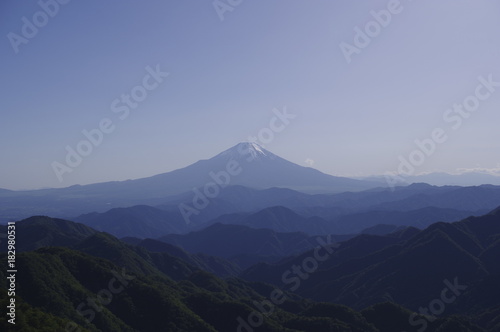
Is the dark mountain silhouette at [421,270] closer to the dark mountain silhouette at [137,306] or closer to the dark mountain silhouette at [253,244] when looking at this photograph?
the dark mountain silhouette at [137,306]

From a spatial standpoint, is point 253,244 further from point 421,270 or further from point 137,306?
point 137,306

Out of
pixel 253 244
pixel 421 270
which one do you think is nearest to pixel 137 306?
pixel 421 270

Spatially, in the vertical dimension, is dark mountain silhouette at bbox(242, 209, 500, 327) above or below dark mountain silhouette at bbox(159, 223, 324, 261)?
below

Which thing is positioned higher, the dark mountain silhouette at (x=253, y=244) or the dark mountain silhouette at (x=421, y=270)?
the dark mountain silhouette at (x=253, y=244)

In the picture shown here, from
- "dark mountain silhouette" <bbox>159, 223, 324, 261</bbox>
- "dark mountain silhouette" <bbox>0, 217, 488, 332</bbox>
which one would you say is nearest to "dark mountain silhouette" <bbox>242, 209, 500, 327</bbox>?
"dark mountain silhouette" <bbox>0, 217, 488, 332</bbox>

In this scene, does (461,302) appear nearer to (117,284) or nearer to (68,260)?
(117,284)

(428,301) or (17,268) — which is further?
(428,301)

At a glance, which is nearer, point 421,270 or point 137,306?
point 137,306

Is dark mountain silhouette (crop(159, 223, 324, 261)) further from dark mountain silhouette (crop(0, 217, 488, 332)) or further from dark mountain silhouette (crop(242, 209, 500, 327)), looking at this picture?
dark mountain silhouette (crop(0, 217, 488, 332))

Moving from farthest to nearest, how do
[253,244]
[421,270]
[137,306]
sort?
1. [253,244]
2. [421,270]
3. [137,306]

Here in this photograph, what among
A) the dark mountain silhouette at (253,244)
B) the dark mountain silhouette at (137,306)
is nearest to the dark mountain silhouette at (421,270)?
the dark mountain silhouette at (137,306)

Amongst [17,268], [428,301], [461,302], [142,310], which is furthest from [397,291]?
[17,268]
